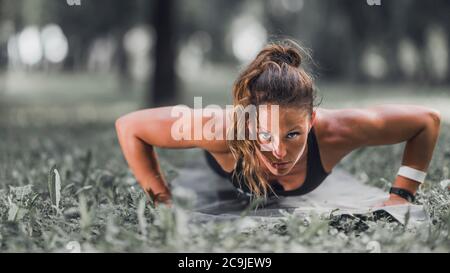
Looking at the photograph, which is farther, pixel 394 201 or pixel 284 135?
pixel 394 201

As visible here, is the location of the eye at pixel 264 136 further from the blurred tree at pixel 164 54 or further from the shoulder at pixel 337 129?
the blurred tree at pixel 164 54

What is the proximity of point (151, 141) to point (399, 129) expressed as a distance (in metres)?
1.05

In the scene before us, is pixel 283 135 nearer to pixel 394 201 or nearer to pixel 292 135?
pixel 292 135

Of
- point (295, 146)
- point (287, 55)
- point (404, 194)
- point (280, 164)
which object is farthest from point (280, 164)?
point (404, 194)

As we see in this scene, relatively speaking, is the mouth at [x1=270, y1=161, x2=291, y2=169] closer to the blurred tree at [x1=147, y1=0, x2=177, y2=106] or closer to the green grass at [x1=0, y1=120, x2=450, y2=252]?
the green grass at [x1=0, y1=120, x2=450, y2=252]

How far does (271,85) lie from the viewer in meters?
2.08

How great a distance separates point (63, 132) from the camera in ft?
18.5

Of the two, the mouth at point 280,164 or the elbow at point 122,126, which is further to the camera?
the elbow at point 122,126

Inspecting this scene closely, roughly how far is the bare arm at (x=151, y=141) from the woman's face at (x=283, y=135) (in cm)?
37

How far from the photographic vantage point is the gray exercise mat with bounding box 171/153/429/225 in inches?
85.0

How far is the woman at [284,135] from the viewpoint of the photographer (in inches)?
82.4

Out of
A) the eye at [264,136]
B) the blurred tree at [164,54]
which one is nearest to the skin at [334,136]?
the eye at [264,136]
